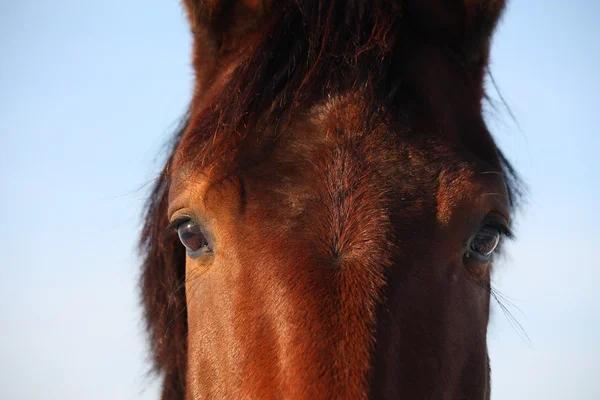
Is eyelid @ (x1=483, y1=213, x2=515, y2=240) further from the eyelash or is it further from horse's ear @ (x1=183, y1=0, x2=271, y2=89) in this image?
horse's ear @ (x1=183, y1=0, x2=271, y2=89)

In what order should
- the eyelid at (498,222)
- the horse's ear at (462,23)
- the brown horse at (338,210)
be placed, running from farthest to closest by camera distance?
1. the horse's ear at (462,23)
2. the eyelid at (498,222)
3. the brown horse at (338,210)

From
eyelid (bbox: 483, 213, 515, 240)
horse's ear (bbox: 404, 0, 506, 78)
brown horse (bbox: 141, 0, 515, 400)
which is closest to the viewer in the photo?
brown horse (bbox: 141, 0, 515, 400)

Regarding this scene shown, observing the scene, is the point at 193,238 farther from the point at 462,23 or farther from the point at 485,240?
the point at 462,23

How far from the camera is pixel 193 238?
297cm

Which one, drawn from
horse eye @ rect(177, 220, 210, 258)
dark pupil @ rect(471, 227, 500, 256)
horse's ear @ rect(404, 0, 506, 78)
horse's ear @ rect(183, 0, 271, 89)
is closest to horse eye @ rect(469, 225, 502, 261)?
dark pupil @ rect(471, 227, 500, 256)

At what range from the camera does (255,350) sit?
97.9 inches

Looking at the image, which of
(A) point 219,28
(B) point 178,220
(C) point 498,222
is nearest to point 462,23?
(C) point 498,222

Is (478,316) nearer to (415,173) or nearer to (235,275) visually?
(415,173)

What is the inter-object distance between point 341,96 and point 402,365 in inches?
45.1

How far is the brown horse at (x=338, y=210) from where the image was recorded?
2.38 metres

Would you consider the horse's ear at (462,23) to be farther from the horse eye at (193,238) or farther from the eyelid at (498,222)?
the horse eye at (193,238)

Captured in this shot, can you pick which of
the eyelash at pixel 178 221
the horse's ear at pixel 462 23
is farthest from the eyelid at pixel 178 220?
the horse's ear at pixel 462 23

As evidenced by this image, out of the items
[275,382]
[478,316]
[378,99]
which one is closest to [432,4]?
[378,99]

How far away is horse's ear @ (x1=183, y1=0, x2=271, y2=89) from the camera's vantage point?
132 inches
